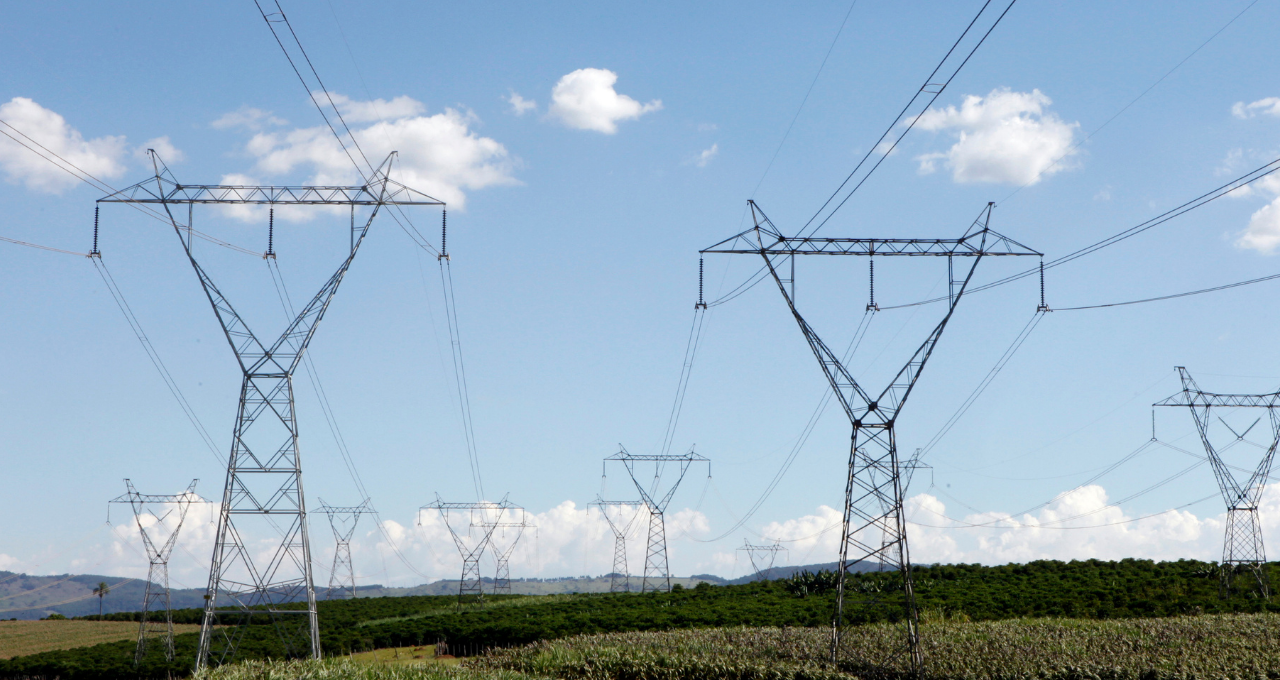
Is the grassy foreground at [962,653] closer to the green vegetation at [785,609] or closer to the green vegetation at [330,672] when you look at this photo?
the green vegetation at [330,672]

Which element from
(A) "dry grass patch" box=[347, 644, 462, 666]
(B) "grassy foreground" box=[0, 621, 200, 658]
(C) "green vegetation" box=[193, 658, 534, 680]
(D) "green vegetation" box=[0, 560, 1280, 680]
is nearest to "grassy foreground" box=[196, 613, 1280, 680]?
(C) "green vegetation" box=[193, 658, 534, 680]

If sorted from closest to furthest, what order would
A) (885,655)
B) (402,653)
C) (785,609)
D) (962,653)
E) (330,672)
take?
(330,672)
(962,653)
(885,655)
(402,653)
(785,609)

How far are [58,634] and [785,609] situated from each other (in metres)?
60.8

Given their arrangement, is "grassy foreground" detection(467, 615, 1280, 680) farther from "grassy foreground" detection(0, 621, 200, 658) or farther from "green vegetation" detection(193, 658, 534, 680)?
"grassy foreground" detection(0, 621, 200, 658)

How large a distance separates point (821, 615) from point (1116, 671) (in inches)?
971

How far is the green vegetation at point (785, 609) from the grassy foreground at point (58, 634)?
11913 mm

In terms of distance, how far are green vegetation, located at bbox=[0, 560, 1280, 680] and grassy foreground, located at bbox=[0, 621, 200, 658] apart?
11.9 meters

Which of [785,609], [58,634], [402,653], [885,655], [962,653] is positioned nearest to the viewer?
[962,653]

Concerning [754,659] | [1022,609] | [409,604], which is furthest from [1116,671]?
[409,604]

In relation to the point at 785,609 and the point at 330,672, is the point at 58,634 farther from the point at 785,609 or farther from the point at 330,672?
the point at 330,672

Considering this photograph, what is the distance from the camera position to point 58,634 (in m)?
77.7

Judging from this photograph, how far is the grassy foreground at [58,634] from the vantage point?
66.2m

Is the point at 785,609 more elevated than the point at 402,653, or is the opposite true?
the point at 785,609

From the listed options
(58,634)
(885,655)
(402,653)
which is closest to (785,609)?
(402,653)
